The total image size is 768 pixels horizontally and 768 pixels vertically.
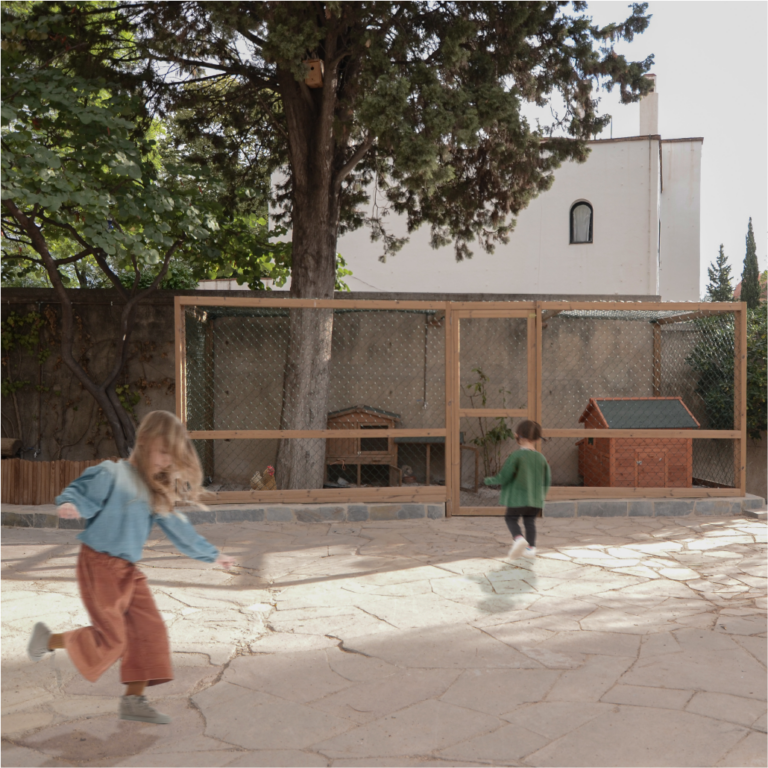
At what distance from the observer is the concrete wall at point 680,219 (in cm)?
2323

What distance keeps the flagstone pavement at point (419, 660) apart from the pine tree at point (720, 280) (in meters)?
37.4

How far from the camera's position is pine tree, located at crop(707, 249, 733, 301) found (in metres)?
39.7

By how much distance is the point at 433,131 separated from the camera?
288 inches

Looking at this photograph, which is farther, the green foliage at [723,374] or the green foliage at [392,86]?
the green foliage at [723,374]

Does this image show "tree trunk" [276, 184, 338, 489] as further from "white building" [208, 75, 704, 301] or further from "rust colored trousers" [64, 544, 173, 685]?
"white building" [208, 75, 704, 301]

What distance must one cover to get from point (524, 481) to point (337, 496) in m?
2.72

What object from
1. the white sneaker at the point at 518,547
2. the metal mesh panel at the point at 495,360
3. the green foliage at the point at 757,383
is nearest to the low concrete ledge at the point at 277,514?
the white sneaker at the point at 518,547

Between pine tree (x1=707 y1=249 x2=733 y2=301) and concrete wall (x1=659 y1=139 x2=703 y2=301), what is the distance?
17633mm

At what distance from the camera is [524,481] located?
565 cm

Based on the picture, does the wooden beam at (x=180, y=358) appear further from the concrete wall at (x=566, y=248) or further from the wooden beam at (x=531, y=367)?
the concrete wall at (x=566, y=248)

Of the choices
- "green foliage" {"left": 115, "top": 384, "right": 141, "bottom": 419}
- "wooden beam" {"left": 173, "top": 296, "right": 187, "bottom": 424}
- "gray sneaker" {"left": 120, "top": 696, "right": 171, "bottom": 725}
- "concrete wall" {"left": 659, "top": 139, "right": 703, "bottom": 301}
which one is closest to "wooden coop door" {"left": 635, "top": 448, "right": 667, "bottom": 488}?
"wooden beam" {"left": 173, "top": 296, "right": 187, "bottom": 424}

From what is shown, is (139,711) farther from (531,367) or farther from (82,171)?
(82,171)

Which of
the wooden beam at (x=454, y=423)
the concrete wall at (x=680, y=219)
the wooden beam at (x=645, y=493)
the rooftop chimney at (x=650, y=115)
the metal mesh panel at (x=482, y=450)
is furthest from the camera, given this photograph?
the concrete wall at (x=680, y=219)

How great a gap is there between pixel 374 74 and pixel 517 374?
4494 millimetres
